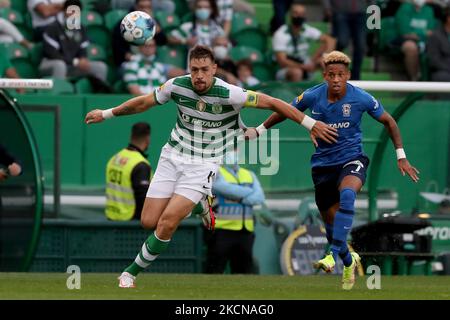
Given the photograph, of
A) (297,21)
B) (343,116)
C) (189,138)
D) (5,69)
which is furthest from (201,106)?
(297,21)

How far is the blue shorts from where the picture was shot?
12977 millimetres

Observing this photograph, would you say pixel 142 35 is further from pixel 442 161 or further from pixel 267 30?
pixel 267 30

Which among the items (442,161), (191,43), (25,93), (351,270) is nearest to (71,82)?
(25,93)

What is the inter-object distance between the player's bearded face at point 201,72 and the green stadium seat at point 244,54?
7.40m

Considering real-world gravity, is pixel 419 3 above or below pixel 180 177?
above

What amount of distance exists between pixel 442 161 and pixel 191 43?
4.07 metres

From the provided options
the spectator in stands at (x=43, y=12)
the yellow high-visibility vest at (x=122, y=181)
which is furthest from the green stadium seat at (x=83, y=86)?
the yellow high-visibility vest at (x=122, y=181)

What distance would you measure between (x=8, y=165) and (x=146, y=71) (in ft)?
9.97

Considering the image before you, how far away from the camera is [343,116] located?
42.8 ft

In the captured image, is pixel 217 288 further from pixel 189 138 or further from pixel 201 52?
pixel 201 52

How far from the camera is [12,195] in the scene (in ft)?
55.1

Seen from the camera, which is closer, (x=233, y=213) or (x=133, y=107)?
(x=133, y=107)
